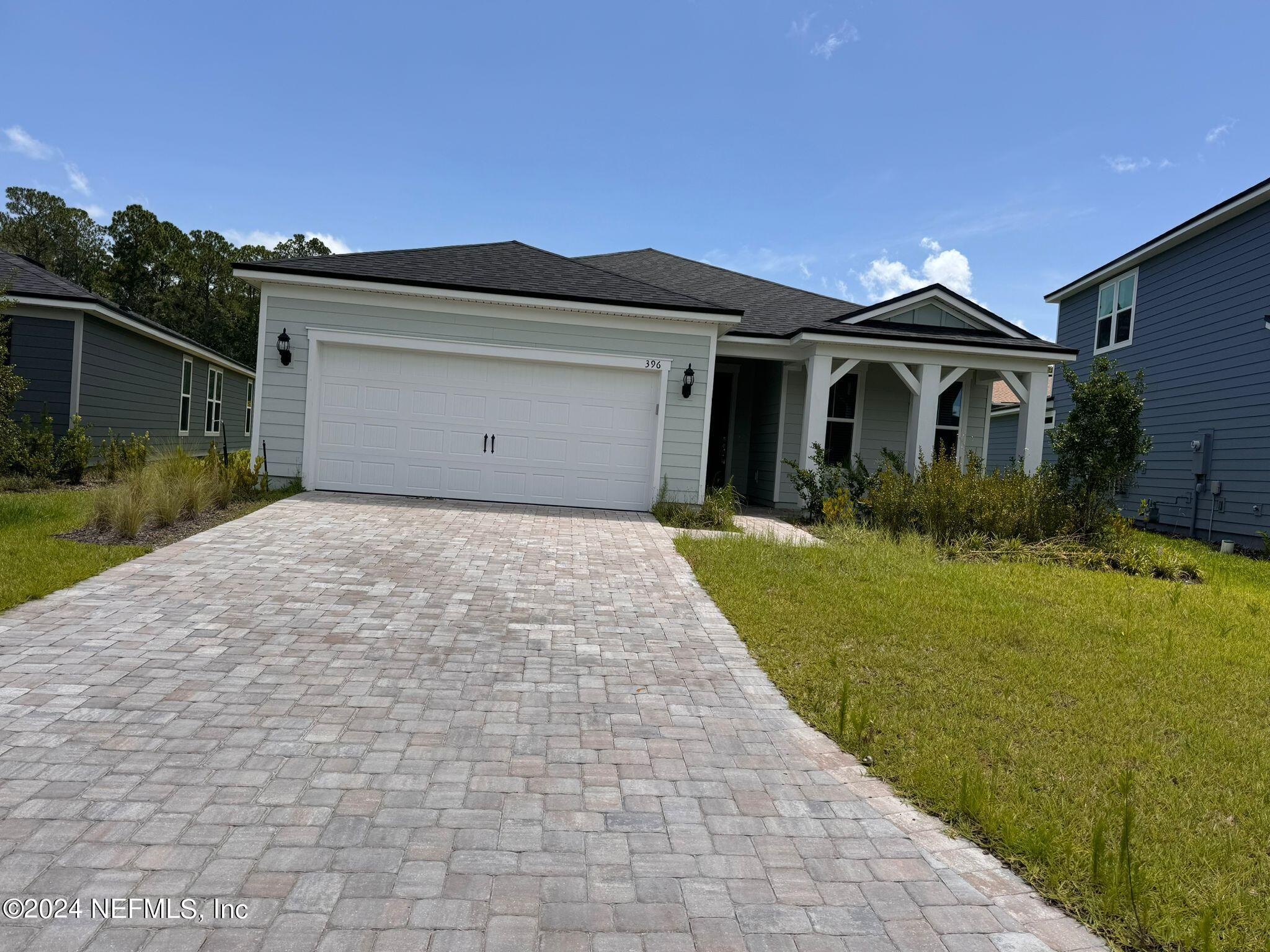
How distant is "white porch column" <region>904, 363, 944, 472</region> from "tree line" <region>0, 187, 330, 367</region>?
106 feet

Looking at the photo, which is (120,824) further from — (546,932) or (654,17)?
(654,17)

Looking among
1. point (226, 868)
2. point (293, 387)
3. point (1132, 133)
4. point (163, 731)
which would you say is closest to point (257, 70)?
point (293, 387)

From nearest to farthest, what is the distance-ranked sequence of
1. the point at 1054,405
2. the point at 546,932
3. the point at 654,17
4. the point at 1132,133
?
the point at 546,932
the point at 654,17
the point at 1132,133
the point at 1054,405

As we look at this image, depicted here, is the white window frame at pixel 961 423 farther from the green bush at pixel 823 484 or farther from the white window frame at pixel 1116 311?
the white window frame at pixel 1116 311

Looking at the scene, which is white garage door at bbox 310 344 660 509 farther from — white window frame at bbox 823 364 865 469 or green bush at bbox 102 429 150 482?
white window frame at bbox 823 364 865 469

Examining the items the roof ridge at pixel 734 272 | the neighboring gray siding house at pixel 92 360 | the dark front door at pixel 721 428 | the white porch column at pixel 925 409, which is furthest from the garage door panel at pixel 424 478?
the roof ridge at pixel 734 272

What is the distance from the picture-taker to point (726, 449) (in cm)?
1605

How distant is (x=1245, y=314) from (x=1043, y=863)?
1469 cm

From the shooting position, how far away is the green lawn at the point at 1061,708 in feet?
8.91

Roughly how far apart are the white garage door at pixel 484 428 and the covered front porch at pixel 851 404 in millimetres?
1909

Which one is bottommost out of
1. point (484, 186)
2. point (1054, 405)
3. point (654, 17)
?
point (1054, 405)

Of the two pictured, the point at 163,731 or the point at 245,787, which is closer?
the point at 245,787

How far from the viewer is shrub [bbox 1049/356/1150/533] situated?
9836 millimetres

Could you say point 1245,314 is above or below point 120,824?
above
